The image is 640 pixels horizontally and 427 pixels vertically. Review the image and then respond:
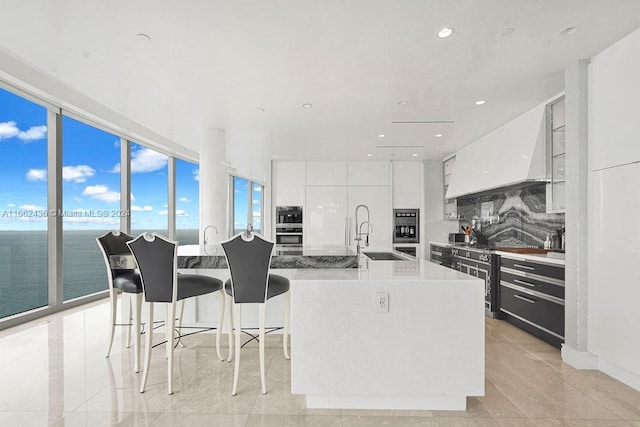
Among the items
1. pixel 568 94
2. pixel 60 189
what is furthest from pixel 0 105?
pixel 568 94

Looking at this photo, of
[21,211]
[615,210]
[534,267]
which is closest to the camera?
[615,210]

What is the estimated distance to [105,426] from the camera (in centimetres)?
192

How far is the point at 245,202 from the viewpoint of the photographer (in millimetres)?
9031

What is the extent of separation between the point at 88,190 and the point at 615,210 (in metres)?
7.10

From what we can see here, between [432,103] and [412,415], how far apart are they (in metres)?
2.99

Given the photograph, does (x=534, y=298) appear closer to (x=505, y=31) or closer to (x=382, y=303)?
(x=382, y=303)

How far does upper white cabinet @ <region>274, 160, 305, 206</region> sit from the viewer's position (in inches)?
267

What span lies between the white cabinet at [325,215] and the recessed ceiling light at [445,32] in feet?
14.9

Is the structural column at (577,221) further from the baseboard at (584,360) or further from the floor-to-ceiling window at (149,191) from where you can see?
the floor-to-ceiling window at (149,191)

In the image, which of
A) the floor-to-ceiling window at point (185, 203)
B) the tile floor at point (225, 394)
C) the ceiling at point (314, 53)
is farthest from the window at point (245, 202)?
the tile floor at point (225, 394)

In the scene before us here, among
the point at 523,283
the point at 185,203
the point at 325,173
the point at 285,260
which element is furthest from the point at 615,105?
the point at 185,203

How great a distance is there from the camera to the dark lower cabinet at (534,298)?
10.2 ft

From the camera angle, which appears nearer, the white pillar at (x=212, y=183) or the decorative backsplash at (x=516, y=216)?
the decorative backsplash at (x=516, y=216)

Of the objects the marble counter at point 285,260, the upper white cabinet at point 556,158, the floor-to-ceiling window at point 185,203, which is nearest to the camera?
the marble counter at point 285,260
